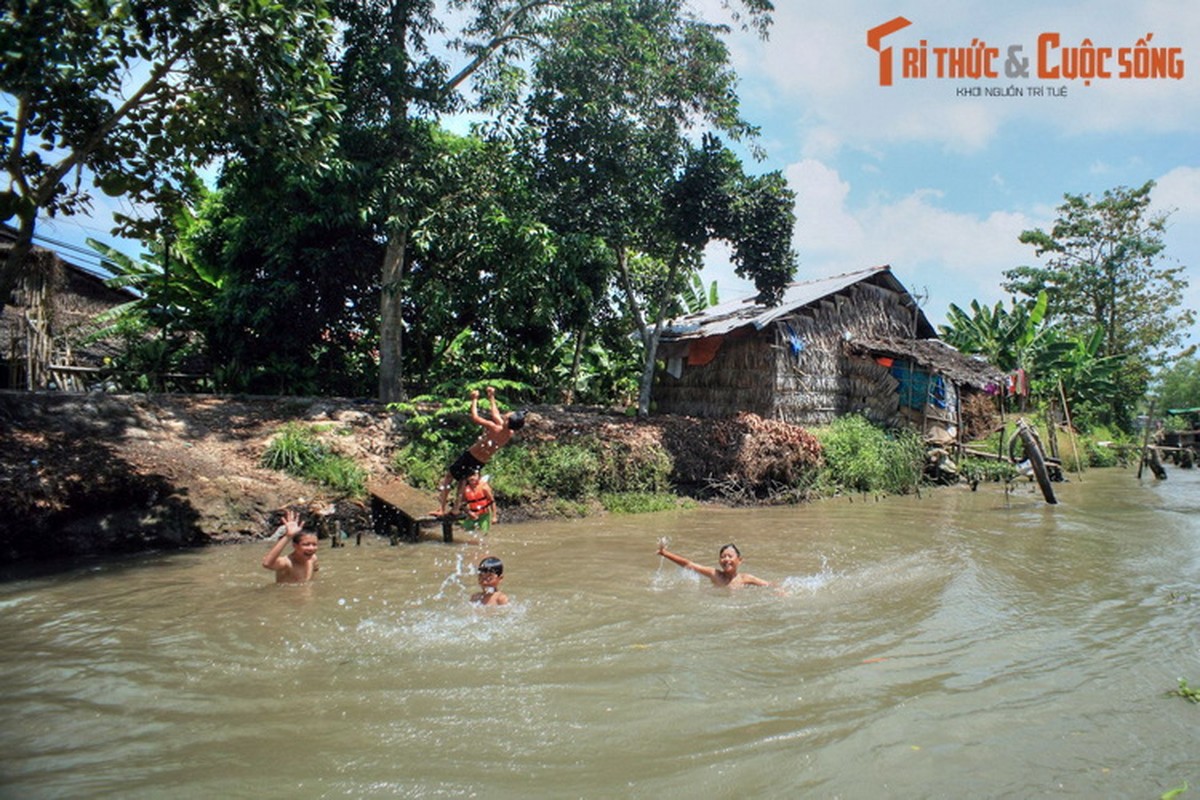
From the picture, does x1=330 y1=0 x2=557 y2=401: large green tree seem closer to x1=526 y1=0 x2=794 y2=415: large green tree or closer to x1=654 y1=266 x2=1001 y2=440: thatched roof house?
x1=526 y1=0 x2=794 y2=415: large green tree

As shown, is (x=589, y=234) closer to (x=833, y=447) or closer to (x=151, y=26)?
(x=833, y=447)

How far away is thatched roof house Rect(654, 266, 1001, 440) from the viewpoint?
55.3ft

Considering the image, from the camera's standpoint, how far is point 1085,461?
76.7 ft

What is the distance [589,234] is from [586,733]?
36.1 ft

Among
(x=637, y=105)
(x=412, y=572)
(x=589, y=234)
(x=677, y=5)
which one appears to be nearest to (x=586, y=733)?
(x=412, y=572)

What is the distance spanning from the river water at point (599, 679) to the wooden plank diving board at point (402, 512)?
0.70 metres

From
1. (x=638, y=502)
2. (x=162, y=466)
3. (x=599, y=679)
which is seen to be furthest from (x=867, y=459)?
(x=162, y=466)

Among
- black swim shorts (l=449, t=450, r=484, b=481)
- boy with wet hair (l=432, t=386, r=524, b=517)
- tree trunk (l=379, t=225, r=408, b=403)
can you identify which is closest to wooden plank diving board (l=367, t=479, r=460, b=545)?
boy with wet hair (l=432, t=386, r=524, b=517)

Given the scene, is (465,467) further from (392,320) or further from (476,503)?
(392,320)

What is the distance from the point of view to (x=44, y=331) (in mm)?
13609

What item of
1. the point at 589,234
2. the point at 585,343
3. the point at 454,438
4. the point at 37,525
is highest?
the point at 589,234

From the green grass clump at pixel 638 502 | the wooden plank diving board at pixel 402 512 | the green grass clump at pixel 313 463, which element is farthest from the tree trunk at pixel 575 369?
the green grass clump at pixel 313 463

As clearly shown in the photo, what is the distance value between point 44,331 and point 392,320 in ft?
19.9

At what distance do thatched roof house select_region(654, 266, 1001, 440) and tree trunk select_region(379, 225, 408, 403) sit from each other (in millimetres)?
6693
